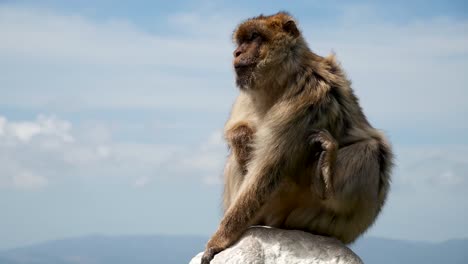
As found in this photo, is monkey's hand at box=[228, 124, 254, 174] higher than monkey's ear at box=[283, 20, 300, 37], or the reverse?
monkey's ear at box=[283, 20, 300, 37]

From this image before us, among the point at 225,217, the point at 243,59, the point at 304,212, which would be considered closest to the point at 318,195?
the point at 304,212

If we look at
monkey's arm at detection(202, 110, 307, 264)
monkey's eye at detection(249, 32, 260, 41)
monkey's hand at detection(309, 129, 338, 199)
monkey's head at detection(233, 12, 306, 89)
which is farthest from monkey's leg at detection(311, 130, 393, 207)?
monkey's eye at detection(249, 32, 260, 41)

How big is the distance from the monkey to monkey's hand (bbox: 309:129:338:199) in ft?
0.04

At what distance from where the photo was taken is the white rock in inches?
370

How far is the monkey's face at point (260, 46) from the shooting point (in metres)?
9.62

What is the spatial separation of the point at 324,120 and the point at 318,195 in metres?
0.84

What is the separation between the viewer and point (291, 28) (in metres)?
9.84

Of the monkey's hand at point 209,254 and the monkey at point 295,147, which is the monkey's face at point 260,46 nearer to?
the monkey at point 295,147

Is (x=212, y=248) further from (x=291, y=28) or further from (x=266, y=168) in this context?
(x=291, y=28)

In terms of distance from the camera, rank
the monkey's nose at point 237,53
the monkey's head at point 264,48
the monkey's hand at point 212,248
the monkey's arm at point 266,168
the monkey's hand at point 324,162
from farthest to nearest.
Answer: the monkey's nose at point 237,53 < the monkey's head at point 264,48 < the monkey's hand at point 212,248 < the monkey's arm at point 266,168 < the monkey's hand at point 324,162

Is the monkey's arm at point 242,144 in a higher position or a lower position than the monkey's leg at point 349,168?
higher

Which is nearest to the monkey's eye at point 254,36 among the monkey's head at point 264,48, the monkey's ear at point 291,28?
the monkey's head at point 264,48

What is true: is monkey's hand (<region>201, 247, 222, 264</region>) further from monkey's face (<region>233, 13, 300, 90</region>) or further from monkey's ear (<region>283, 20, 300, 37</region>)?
monkey's ear (<region>283, 20, 300, 37</region>)

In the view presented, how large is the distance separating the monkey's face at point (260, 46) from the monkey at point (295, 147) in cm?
1
